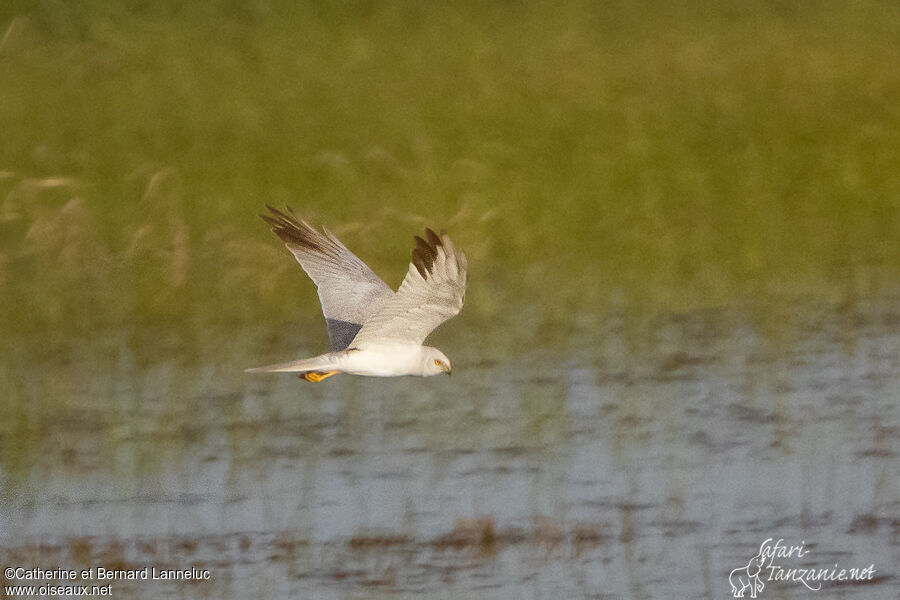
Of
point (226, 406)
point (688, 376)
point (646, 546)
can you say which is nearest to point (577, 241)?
point (688, 376)

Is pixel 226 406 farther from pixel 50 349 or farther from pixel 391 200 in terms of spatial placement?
A: pixel 391 200

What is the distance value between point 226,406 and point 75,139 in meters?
4.72

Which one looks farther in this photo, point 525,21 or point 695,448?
point 525,21

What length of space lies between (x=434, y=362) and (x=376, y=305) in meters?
0.65

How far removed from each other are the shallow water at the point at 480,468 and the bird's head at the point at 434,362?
33.8 inches

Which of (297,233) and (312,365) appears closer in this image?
Result: (312,365)

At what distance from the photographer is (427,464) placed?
1112cm

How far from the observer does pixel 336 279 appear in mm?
10820

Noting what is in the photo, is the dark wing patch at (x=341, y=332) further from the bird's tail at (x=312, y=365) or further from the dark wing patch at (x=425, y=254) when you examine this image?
the dark wing patch at (x=425, y=254)

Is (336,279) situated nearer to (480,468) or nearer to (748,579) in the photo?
(480,468)

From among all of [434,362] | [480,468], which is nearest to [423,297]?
[434,362]

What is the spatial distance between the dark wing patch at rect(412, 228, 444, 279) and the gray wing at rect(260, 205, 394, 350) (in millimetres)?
1319

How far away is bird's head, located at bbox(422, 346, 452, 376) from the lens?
10.1 metres

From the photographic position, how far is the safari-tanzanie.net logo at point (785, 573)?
9.91 metres
